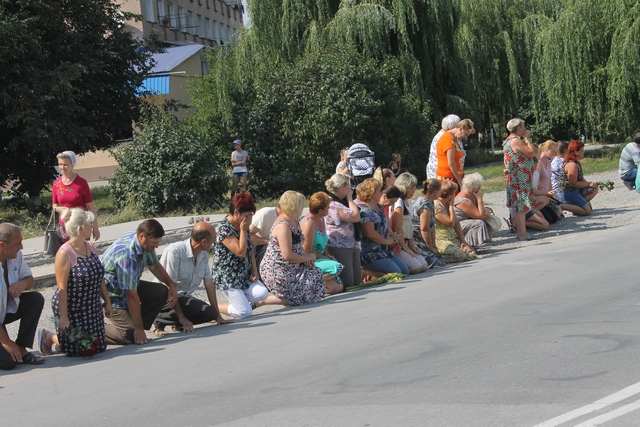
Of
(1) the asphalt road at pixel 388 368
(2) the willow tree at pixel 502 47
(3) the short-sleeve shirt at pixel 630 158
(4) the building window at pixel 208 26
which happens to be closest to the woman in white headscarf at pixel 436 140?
(1) the asphalt road at pixel 388 368

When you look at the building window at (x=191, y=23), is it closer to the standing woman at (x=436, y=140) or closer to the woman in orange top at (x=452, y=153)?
the standing woman at (x=436, y=140)

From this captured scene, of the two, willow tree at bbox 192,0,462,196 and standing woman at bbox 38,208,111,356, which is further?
willow tree at bbox 192,0,462,196

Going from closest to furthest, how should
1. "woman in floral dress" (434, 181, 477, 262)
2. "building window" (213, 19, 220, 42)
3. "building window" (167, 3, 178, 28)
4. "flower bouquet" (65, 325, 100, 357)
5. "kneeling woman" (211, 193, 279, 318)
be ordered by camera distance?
1. "flower bouquet" (65, 325, 100, 357)
2. "kneeling woman" (211, 193, 279, 318)
3. "woman in floral dress" (434, 181, 477, 262)
4. "building window" (167, 3, 178, 28)
5. "building window" (213, 19, 220, 42)

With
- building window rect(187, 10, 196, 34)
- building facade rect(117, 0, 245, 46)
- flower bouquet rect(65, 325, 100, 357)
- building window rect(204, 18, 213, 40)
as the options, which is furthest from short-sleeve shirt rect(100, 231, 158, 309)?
building window rect(204, 18, 213, 40)

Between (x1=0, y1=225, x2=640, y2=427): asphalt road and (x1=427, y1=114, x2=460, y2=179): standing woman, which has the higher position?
(x1=427, y1=114, x2=460, y2=179): standing woman

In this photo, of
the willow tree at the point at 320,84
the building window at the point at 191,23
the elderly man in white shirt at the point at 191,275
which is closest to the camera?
the elderly man in white shirt at the point at 191,275

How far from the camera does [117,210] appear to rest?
77.0ft

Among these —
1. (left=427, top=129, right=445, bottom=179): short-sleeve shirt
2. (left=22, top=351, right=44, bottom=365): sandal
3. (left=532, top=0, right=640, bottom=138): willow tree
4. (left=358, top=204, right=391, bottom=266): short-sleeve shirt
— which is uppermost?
(left=532, top=0, right=640, bottom=138): willow tree

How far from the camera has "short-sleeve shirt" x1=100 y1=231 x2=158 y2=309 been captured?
859 centimetres

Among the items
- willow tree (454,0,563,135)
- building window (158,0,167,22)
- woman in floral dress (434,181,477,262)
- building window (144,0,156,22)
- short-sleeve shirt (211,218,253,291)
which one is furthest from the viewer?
building window (158,0,167,22)

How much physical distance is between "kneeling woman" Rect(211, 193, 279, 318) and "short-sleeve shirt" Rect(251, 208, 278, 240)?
3.10 feet

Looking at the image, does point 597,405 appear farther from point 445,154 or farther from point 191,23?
point 191,23

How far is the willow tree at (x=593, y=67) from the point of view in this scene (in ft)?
89.6

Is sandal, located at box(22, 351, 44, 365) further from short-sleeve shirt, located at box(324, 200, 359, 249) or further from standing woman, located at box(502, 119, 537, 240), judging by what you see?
standing woman, located at box(502, 119, 537, 240)
